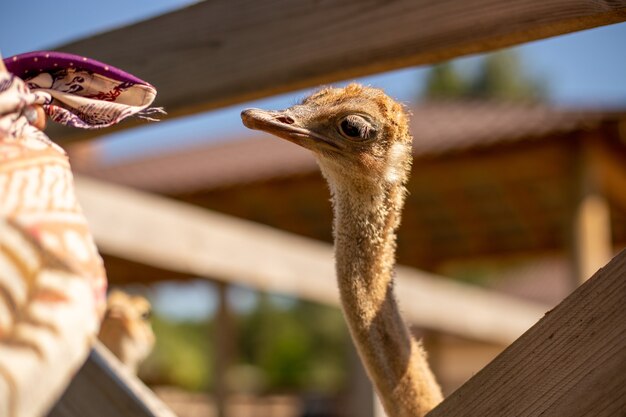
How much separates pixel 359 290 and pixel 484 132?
20.1ft

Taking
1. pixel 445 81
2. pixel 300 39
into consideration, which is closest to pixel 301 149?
pixel 300 39

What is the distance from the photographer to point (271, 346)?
29594mm

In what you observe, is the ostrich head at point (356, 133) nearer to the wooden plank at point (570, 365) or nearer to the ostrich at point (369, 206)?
the ostrich at point (369, 206)

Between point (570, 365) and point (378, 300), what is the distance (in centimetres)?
58

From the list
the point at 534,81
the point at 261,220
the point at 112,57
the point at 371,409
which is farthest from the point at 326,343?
the point at 112,57

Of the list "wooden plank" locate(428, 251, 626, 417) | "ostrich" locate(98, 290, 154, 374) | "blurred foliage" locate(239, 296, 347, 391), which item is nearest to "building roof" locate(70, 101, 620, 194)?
"ostrich" locate(98, 290, 154, 374)

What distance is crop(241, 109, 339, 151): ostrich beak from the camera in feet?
4.96

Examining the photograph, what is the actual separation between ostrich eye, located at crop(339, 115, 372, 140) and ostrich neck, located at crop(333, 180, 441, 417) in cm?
12

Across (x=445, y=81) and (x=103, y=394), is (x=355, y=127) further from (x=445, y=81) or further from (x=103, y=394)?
(x=445, y=81)

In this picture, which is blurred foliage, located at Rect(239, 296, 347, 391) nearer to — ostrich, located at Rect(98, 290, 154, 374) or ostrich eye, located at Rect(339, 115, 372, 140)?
ostrich, located at Rect(98, 290, 154, 374)

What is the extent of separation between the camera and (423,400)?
1.56 metres

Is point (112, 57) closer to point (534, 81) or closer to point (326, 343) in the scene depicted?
point (326, 343)

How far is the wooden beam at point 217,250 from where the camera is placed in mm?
3779

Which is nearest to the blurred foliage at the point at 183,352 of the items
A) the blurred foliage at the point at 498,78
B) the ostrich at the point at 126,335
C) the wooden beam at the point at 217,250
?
the wooden beam at the point at 217,250
